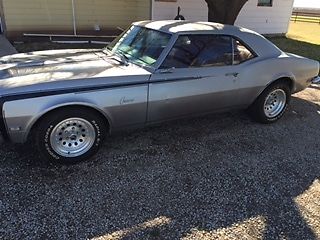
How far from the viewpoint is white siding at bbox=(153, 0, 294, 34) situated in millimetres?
11820

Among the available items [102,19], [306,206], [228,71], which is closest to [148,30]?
[228,71]

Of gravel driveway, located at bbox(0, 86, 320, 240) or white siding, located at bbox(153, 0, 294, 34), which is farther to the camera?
white siding, located at bbox(153, 0, 294, 34)

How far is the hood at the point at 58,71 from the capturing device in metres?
3.28

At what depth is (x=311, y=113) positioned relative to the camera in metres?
5.65

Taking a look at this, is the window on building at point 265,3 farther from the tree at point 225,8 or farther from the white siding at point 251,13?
the tree at point 225,8

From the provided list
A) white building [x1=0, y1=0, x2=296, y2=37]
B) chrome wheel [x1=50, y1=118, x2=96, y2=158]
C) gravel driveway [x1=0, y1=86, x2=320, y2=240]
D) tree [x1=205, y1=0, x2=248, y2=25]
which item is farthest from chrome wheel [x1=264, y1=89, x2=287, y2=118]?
white building [x1=0, y1=0, x2=296, y2=37]

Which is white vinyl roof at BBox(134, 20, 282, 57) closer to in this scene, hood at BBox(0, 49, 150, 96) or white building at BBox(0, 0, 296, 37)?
hood at BBox(0, 49, 150, 96)

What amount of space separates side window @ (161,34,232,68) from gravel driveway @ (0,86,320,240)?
1.00 meters

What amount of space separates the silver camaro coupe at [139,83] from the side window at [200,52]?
0.04ft

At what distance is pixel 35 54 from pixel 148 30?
1.57m

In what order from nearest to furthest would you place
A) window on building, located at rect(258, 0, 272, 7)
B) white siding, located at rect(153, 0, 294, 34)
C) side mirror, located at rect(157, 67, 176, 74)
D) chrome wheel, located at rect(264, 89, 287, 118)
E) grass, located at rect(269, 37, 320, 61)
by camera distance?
side mirror, located at rect(157, 67, 176, 74)
chrome wheel, located at rect(264, 89, 287, 118)
grass, located at rect(269, 37, 320, 61)
white siding, located at rect(153, 0, 294, 34)
window on building, located at rect(258, 0, 272, 7)

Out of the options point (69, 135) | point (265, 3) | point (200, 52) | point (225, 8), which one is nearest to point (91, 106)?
point (69, 135)

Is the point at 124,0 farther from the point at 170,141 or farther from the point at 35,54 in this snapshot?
the point at 170,141

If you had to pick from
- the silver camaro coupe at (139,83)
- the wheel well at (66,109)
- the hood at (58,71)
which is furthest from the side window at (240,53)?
the wheel well at (66,109)
